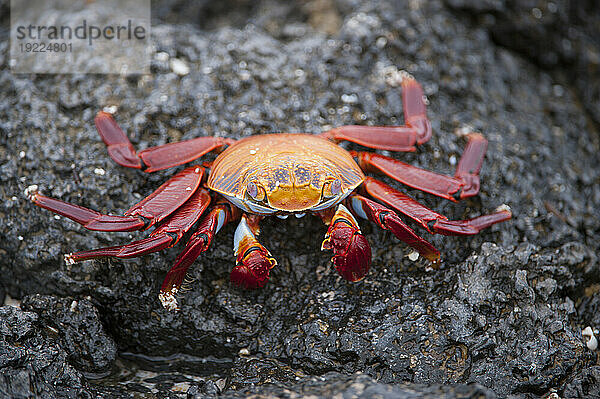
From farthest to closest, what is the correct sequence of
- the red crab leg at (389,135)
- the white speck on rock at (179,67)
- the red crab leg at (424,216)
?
the white speck on rock at (179,67), the red crab leg at (389,135), the red crab leg at (424,216)

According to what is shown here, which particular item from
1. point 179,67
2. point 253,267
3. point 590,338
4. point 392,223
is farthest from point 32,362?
point 590,338

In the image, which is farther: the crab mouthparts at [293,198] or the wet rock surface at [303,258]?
the wet rock surface at [303,258]

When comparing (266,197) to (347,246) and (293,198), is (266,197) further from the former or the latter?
(347,246)

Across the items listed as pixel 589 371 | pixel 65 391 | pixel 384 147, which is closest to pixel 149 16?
pixel 384 147

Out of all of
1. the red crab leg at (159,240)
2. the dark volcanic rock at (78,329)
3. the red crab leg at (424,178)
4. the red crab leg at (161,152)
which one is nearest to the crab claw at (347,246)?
the red crab leg at (424,178)

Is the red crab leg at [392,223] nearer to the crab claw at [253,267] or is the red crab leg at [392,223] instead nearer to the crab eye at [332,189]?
the crab eye at [332,189]

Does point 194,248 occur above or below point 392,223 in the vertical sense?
below

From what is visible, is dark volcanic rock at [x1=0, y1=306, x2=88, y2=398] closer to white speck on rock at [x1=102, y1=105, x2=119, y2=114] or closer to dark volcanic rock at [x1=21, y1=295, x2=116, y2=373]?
dark volcanic rock at [x1=21, y1=295, x2=116, y2=373]
